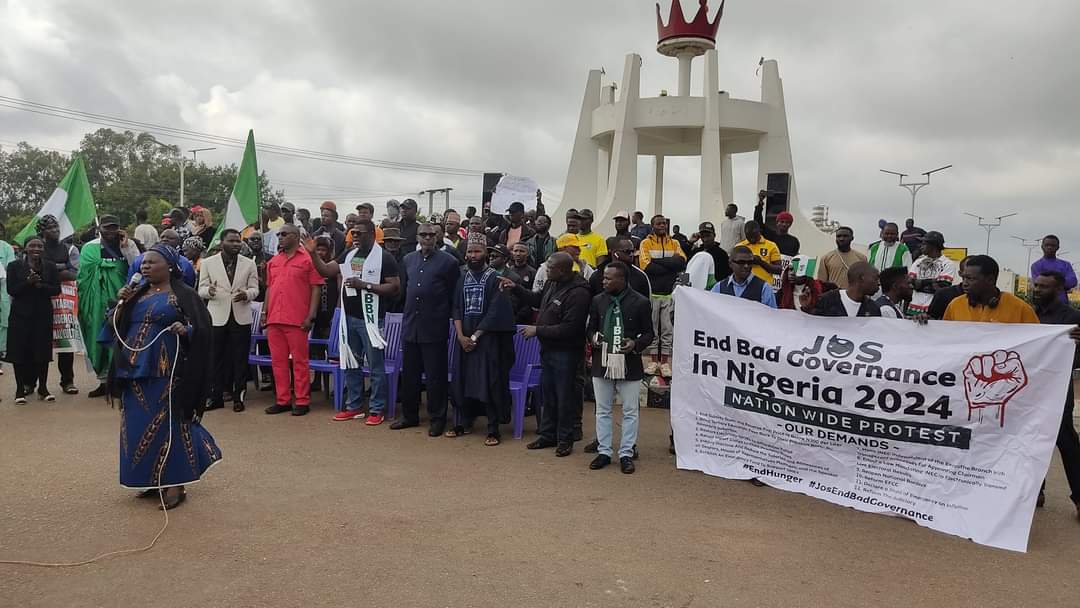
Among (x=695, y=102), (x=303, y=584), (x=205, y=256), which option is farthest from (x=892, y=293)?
(x=695, y=102)

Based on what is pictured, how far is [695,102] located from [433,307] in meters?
20.3

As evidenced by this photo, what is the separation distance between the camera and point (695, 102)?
2553 cm

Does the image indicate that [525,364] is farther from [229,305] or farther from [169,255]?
[169,255]

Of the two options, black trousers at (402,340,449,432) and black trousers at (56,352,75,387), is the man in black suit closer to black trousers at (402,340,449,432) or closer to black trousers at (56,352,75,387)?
black trousers at (402,340,449,432)

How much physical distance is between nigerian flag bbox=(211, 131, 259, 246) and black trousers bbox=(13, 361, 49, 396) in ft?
9.06

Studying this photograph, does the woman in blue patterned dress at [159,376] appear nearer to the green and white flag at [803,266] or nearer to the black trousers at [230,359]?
the black trousers at [230,359]

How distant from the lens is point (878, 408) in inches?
218

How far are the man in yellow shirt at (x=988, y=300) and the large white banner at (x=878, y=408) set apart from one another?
0.47m

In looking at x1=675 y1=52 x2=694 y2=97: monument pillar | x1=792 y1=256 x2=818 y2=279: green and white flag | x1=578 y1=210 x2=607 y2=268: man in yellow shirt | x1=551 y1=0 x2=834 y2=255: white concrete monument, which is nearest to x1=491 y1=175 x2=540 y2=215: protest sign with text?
x1=578 y1=210 x2=607 y2=268: man in yellow shirt

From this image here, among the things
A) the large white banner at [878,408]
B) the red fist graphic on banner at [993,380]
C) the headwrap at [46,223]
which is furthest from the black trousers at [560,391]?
the headwrap at [46,223]

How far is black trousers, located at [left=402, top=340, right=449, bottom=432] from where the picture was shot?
7.70 metres

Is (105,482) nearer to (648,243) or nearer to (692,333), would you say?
(692,333)

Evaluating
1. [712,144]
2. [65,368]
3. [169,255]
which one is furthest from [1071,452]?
[712,144]

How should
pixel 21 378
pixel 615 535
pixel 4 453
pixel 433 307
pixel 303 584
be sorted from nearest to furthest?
pixel 303 584, pixel 615 535, pixel 4 453, pixel 433 307, pixel 21 378
